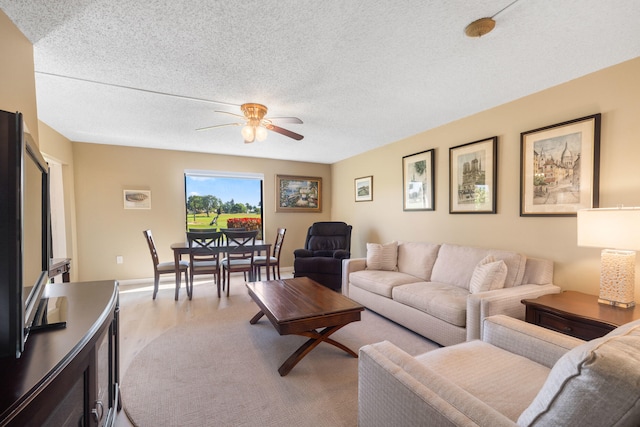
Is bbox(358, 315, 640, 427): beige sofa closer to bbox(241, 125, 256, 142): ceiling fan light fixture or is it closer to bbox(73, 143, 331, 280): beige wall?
bbox(241, 125, 256, 142): ceiling fan light fixture

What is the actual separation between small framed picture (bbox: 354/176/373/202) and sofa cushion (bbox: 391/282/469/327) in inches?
88.1

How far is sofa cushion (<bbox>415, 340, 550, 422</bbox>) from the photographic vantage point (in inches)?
45.1

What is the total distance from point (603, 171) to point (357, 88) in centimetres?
210

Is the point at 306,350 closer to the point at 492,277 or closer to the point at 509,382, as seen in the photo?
the point at 509,382

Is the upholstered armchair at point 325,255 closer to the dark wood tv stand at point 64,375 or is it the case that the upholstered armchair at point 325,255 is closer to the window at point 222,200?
the window at point 222,200

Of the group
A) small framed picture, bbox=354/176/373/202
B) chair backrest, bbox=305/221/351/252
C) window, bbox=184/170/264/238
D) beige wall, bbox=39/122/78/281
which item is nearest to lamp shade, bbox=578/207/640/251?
small framed picture, bbox=354/176/373/202

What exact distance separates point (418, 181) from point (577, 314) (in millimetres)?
2408

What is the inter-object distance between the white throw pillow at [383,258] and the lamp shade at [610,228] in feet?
6.68

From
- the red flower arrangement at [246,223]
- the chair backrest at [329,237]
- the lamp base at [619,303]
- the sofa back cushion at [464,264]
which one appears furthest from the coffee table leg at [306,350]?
the red flower arrangement at [246,223]

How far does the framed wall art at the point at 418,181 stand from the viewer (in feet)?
12.2

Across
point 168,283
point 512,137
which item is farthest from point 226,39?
point 168,283

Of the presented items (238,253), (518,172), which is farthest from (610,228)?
(238,253)

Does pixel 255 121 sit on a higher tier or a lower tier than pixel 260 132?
higher

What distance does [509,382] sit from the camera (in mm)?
1258
